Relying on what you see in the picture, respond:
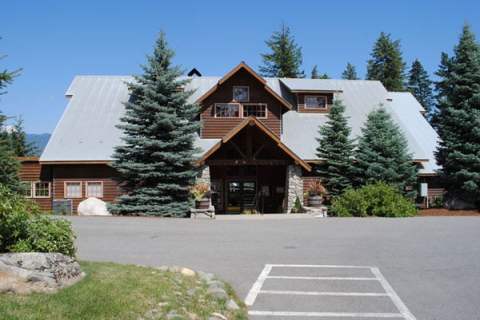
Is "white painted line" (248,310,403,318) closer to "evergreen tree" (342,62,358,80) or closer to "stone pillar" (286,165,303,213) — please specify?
"stone pillar" (286,165,303,213)

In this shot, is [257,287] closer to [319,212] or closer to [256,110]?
[319,212]

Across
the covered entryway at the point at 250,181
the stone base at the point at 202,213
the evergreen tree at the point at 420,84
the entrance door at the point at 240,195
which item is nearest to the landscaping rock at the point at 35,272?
the stone base at the point at 202,213

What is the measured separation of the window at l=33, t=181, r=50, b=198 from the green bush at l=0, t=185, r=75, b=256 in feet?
66.2

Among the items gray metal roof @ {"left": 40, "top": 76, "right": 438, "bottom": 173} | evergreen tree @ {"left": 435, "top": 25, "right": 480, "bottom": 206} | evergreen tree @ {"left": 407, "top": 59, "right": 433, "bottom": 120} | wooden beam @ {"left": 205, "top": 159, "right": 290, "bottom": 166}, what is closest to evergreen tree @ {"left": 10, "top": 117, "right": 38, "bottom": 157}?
gray metal roof @ {"left": 40, "top": 76, "right": 438, "bottom": 173}

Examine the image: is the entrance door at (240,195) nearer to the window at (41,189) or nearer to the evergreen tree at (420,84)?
the window at (41,189)

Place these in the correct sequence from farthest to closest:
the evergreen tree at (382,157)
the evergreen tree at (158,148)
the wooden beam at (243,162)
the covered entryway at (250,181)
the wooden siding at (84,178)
→ the covered entryway at (250,181) → the wooden siding at (84,178) → the wooden beam at (243,162) → the evergreen tree at (382,157) → the evergreen tree at (158,148)

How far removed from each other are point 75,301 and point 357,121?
26.7m

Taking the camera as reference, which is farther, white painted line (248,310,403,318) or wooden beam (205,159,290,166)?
wooden beam (205,159,290,166)

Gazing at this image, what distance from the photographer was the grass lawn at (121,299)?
601 centimetres

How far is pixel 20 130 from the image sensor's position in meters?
44.3

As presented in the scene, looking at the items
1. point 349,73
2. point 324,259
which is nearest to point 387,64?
point 349,73

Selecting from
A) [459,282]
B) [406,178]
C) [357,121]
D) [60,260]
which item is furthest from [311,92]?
[60,260]

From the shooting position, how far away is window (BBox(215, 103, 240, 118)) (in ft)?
93.7

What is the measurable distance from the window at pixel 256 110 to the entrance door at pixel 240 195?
3847 mm
